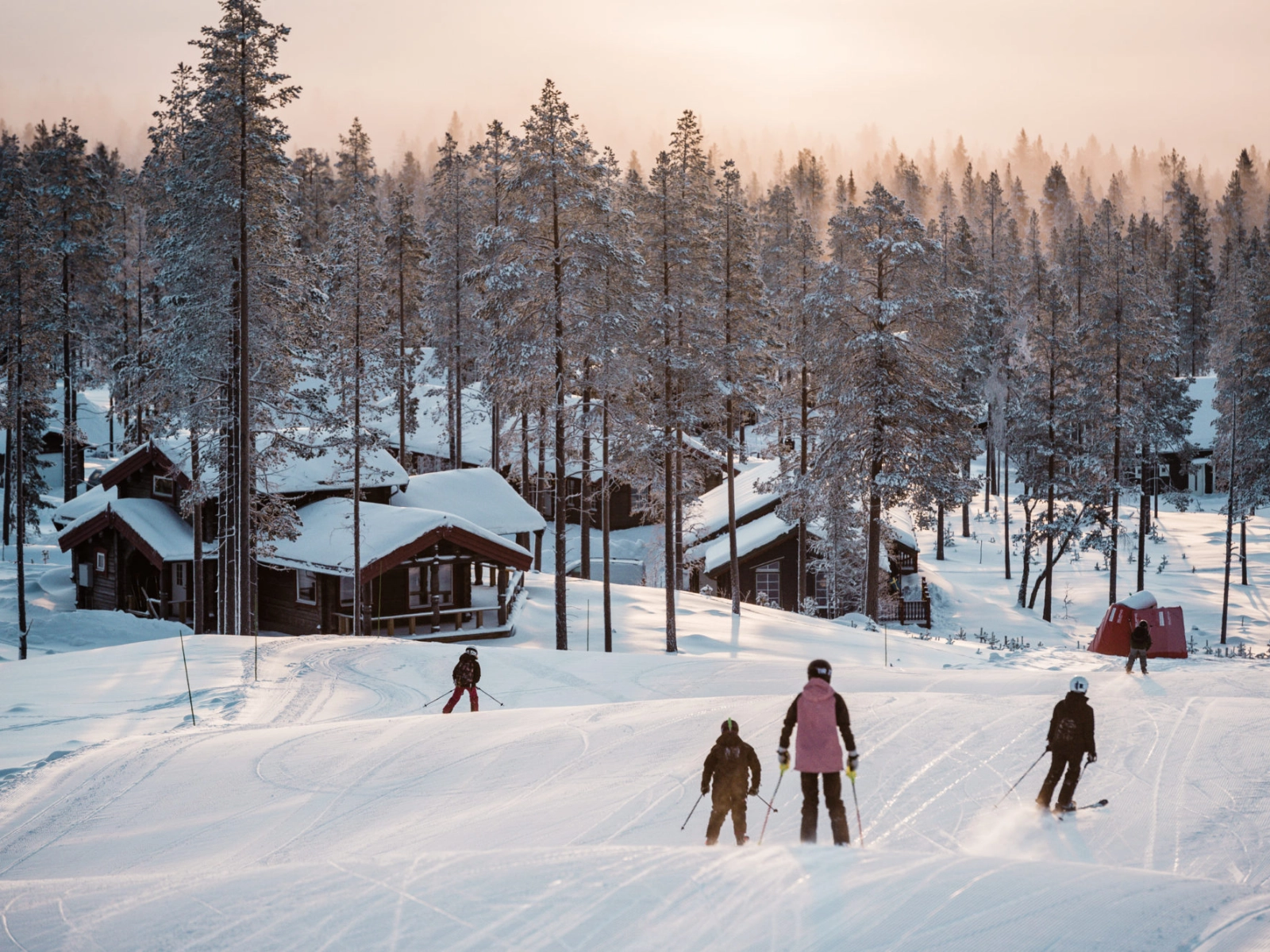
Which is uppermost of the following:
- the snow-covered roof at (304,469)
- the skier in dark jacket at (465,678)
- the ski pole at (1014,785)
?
the snow-covered roof at (304,469)

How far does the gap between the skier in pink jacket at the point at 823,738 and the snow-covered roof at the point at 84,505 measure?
3341 cm

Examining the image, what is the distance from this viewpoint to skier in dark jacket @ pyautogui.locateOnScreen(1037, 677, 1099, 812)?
10102mm

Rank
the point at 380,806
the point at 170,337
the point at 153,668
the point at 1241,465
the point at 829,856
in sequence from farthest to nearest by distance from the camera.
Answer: the point at 1241,465 < the point at 170,337 < the point at 153,668 < the point at 380,806 < the point at 829,856

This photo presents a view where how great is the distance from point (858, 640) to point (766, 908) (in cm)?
2041

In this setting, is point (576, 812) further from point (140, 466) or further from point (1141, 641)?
point (140, 466)

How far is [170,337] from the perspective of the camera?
22922mm

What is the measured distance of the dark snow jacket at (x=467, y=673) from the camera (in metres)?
16.3

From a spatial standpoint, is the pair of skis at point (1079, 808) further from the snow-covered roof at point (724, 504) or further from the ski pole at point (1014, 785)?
the snow-covered roof at point (724, 504)

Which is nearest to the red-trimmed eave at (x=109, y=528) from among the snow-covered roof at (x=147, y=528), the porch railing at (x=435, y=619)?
the snow-covered roof at (x=147, y=528)

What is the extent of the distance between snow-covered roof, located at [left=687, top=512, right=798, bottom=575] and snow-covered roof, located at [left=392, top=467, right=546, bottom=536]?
23.4 ft

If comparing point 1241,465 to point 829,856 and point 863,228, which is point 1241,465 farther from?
point 829,856

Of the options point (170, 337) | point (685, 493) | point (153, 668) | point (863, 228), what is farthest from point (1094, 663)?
point (170, 337)

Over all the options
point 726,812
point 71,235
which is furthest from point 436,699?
point 71,235

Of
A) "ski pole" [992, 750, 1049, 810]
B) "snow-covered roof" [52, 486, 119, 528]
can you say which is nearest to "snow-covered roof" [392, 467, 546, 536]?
"snow-covered roof" [52, 486, 119, 528]
